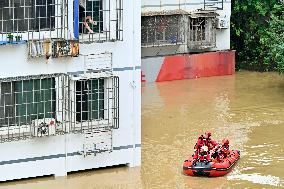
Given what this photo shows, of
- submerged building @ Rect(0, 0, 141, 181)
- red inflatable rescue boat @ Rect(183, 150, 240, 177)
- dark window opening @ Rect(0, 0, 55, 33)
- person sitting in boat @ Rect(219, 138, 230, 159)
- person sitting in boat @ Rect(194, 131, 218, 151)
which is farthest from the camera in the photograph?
person sitting in boat @ Rect(219, 138, 230, 159)

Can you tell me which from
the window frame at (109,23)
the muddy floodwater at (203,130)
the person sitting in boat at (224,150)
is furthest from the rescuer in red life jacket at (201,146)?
the window frame at (109,23)

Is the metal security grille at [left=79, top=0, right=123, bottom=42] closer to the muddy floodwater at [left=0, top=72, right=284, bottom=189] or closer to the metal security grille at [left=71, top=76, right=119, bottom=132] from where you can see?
the metal security grille at [left=71, top=76, right=119, bottom=132]

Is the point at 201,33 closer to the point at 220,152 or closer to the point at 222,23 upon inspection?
the point at 222,23

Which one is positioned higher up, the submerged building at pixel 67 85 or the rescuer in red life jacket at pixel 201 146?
the submerged building at pixel 67 85

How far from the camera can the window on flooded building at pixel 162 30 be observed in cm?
2891

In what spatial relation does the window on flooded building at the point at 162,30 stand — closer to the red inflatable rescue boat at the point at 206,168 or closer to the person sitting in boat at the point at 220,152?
the person sitting in boat at the point at 220,152

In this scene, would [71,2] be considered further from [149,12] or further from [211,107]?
[149,12]

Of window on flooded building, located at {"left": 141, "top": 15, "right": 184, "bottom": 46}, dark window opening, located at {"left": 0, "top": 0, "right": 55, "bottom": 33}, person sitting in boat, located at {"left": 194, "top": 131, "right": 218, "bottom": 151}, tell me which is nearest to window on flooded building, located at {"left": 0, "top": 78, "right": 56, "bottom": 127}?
dark window opening, located at {"left": 0, "top": 0, "right": 55, "bottom": 33}

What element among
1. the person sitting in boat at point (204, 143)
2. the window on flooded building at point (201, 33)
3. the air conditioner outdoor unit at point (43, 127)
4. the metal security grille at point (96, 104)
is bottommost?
the person sitting in boat at point (204, 143)

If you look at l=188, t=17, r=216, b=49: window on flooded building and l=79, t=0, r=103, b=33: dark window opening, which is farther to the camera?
l=188, t=17, r=216, b=49: window on flooded building

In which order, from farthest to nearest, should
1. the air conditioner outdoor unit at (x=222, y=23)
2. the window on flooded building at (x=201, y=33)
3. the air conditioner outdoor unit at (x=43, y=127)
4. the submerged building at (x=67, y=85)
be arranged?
the air conditioner outdoor unit at (x=222, y=23)
the window on flooded building at (x=201, y=33)
the air conditioner outdoor unit at (x=43, y=127)
the submerged building at (x=67, y=85)

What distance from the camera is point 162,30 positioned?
2928cm

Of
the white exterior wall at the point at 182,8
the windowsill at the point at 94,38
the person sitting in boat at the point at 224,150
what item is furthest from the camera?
the white exterior wall at the point at 182,8

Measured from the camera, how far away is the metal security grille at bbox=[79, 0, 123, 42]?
1758 centimetres
